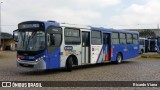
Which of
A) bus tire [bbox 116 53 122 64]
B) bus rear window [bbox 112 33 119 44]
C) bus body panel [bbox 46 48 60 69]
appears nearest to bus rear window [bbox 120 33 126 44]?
bus rear window [bbox 112 33 119 44]

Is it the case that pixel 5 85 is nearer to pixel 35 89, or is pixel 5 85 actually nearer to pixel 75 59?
pixel 35 89

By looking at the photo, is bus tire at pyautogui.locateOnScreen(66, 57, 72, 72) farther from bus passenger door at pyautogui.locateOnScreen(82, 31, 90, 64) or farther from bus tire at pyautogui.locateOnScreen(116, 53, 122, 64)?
bus tire at pyautogui.locateOnScreen(116, 53, 122, 64)

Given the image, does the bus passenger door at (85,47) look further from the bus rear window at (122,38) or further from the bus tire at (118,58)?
the bus rear window at (122,38)

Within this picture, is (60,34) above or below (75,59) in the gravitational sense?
above

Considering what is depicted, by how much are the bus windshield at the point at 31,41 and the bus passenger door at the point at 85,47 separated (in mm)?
4091

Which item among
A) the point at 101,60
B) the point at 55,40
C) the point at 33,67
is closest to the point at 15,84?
the point at 33,67

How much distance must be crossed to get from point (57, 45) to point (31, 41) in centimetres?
151

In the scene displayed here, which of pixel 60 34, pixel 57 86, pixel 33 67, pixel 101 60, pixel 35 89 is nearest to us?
pixel 35 89

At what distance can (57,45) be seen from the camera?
17.5 meters

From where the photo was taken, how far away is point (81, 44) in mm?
19875

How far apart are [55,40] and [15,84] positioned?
5.31 m

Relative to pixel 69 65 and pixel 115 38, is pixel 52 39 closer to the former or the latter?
pixel 69 65

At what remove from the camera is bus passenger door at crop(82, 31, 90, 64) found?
20.1 meters

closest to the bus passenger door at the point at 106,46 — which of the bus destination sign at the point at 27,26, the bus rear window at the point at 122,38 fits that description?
the bus rear window at the point at 122,38
